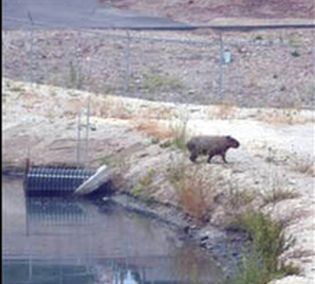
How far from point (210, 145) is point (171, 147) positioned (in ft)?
6.02

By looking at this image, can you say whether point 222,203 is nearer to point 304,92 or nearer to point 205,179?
point 205,179

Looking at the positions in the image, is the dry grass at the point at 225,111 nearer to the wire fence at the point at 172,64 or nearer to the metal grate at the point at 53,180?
the wire fence at the point at 172,64

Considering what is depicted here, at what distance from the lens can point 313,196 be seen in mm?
21453

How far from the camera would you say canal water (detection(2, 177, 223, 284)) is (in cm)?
1825

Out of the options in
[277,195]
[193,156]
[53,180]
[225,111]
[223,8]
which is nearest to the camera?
[277,195]

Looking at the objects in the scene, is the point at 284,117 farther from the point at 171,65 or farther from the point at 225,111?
the point at 171,65

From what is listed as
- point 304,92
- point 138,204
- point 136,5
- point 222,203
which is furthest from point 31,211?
point 136,5

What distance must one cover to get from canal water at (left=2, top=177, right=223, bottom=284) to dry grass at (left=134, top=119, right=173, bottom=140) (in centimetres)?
226

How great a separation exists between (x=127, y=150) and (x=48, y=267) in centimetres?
791

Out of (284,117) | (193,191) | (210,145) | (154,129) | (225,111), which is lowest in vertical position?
(193,191)

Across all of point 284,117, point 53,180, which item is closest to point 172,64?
point 284,117

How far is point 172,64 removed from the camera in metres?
37.8

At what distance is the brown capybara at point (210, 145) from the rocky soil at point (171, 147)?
0.19m

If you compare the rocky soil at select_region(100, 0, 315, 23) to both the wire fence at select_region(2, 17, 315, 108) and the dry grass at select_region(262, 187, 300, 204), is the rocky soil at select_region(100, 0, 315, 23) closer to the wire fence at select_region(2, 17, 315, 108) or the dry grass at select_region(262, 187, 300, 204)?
the wire fence at select_region(2, 17, 315, 108)
